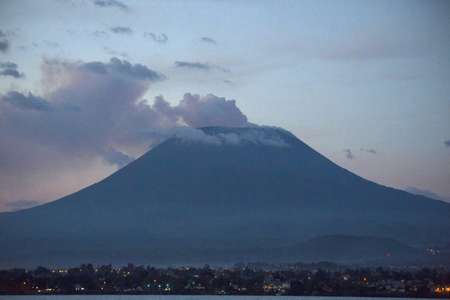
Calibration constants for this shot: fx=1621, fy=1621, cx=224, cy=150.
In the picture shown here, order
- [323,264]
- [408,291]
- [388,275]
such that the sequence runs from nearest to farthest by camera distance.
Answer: [408,291]
[388,275]
[323,264]

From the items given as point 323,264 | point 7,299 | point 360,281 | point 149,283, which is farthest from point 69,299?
point 323,264

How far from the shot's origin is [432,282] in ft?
367

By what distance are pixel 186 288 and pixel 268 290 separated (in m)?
6.21

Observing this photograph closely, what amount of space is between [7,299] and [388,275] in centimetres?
3058

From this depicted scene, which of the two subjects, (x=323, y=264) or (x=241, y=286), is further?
(x=323, y=264)

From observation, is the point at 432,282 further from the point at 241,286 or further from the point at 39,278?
the point at 39,278

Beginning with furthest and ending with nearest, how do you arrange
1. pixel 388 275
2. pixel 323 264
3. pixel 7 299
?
pixel 323 264 < pixel 388 275 < pixel 7 299

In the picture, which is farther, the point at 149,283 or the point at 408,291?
the point at 149,283

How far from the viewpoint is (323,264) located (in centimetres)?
13388

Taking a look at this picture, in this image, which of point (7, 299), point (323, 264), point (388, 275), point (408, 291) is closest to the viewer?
point (7, 299)

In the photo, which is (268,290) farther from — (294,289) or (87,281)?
(87,281)

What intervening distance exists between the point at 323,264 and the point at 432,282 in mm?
22914

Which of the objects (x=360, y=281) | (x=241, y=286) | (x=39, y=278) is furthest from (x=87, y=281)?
(x=360, y=281)

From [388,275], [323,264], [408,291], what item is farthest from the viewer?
[323,264]
